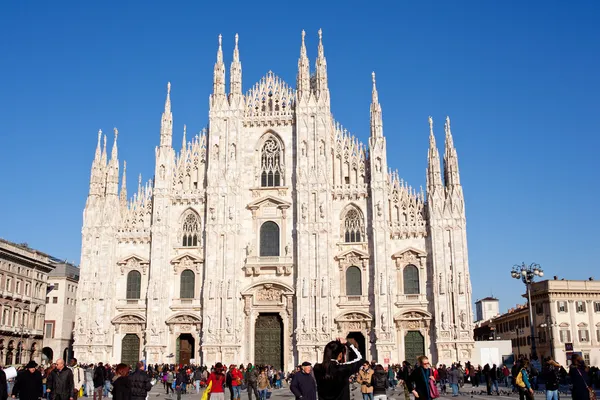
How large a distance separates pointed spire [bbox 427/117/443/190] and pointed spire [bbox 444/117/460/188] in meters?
0.61

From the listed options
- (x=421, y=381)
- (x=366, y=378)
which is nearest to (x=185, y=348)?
(x=366, y=378)

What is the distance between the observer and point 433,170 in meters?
44.4

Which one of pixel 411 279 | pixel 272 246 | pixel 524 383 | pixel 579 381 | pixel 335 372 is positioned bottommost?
pixel 524 383

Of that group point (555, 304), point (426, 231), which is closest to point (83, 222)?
point (426, 231)

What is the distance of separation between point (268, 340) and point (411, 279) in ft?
32.7

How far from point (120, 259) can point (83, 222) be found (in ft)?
11.6

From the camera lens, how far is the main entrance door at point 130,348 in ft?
148

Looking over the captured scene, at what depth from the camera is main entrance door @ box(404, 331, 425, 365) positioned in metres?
42.8

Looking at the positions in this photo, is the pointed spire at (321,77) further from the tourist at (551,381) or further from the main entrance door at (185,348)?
the tourist at (551,381)

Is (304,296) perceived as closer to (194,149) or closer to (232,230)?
(232,230)

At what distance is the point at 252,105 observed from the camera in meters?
47.6

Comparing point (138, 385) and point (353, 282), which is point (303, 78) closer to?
point (353, 282)

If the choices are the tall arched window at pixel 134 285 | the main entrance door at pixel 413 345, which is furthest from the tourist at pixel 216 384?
the tall arched window at pixel 134 285

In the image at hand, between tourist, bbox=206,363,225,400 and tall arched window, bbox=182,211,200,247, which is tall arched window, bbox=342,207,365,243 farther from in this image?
tourist, bbox=206,363,225,400
